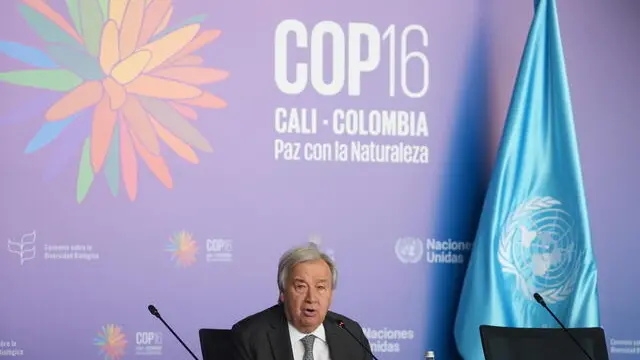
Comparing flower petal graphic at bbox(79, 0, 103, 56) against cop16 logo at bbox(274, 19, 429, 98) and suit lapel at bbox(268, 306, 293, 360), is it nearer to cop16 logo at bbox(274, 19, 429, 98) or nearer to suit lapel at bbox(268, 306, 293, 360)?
cop16 logo at bbox(274, 19, 429, 98)

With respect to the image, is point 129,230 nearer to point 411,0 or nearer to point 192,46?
point 192,46

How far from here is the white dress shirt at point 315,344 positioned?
390cm

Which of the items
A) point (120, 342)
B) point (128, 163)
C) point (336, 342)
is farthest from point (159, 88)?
point (336, 342)

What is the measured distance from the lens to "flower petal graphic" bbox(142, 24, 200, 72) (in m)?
5.23

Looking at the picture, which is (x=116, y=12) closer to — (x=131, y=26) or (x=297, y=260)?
(x=131, y=26)

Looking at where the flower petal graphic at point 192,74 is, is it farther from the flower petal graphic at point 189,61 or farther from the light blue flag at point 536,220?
the light blue flag at point 536,220

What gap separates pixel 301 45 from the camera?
543cm

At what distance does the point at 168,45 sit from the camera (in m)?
5.24

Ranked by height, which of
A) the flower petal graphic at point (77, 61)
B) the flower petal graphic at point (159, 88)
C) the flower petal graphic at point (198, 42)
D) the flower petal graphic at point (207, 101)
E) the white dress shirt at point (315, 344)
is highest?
the flower petal graphic at point (198, 42)

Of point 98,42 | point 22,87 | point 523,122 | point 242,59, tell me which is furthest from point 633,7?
point 22,87

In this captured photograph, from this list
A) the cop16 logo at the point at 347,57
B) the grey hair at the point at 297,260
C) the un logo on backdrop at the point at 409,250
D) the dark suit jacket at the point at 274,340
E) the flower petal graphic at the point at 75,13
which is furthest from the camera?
the un logo on backdrop at the point at 409,250

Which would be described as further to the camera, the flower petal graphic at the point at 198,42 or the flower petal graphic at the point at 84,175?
the flower petal graphic at the point at 198,42

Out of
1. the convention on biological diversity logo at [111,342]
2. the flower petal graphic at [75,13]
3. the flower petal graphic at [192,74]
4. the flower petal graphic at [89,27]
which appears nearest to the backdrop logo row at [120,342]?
the convention on biological diversity logo at [111,342]

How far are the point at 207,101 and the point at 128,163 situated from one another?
51 centimetres
